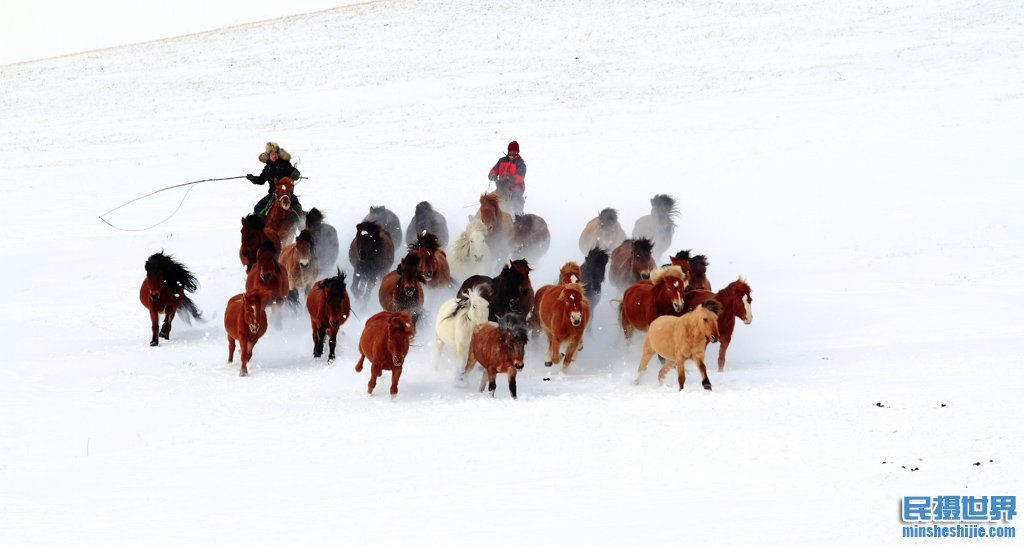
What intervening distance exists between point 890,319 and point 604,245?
5.03m

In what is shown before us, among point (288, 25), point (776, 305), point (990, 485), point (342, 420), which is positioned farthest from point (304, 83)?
point (990, 485)

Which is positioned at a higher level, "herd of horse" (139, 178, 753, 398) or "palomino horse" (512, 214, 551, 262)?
"palomino horse" (512, 214, 551, 262)

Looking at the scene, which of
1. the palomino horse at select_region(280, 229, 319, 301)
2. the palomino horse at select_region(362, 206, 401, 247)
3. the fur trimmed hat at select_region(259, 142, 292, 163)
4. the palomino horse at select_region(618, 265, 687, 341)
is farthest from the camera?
the palomino horse at select_region(362, 206, 401, 247)

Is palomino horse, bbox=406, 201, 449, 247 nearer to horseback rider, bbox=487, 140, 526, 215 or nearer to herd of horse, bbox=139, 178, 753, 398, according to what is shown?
herd of horse, bbox=139, 178, 753, 398

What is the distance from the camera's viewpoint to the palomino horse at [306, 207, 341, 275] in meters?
16.6

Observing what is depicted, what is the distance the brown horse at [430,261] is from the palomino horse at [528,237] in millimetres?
2286

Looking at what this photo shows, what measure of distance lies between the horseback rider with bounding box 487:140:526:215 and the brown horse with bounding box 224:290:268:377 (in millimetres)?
7597

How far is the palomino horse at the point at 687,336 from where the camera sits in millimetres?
10586

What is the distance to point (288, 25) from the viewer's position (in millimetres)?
49094

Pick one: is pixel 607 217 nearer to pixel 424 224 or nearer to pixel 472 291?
pixel 424 224

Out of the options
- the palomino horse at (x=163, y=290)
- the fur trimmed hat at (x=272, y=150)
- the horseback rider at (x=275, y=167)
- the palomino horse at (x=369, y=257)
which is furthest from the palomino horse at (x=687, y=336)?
the fur trimmed hat at (x=272, y=150)

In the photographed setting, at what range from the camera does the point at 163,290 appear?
1445cm

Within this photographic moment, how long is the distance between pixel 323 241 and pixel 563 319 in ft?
20.8

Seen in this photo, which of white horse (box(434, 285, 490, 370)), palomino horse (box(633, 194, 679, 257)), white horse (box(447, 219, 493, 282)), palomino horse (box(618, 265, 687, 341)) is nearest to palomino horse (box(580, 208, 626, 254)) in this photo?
palomino horse (box(633, 194, 679, 257))
